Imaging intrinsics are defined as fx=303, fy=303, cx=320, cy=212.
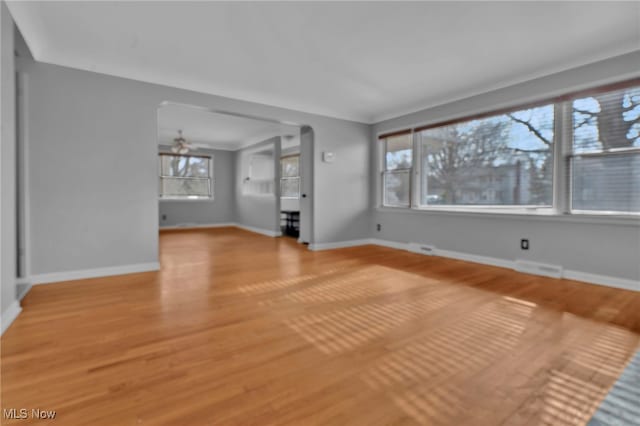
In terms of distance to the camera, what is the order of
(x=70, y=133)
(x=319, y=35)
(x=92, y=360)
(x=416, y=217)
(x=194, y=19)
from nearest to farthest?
(x=92, y=360), (x=194, y=19), (x=319, y=35), (x=70, y=133), (x=416, y=217)

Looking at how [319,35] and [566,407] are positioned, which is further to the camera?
[319,35]

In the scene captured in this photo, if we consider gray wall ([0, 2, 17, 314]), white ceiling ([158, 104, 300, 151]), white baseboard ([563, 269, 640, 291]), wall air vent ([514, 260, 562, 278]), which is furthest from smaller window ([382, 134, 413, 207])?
gray wall ([0, 2, 17, 314])

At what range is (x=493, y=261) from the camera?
4008mm

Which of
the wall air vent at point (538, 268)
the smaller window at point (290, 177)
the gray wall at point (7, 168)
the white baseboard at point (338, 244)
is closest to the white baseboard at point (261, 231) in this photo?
the smaller window at point (290, 177)

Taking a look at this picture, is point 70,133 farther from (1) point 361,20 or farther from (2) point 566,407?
(2) point 566,407

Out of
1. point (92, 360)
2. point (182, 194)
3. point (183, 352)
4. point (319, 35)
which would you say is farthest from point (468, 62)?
point (182, 194)

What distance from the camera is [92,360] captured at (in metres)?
1.69

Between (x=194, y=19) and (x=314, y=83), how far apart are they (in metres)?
1.71

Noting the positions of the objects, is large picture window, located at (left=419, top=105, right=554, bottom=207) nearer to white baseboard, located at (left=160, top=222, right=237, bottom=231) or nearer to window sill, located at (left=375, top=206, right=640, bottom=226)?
window sill, located at (left=375, top=206, right=640, bottom=226)

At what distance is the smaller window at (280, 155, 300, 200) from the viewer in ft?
23.2

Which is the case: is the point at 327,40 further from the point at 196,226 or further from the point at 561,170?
the point at 196,226

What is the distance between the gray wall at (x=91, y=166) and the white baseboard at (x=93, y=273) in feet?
0.16

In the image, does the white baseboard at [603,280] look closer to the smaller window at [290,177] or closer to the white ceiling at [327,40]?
the white ceiling at [327,40]
